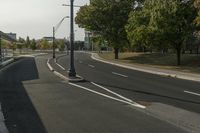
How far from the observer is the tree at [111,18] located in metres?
69.1

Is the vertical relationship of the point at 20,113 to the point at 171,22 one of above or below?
below

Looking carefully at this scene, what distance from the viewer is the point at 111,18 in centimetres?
6969

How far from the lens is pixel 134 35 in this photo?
54531 mm

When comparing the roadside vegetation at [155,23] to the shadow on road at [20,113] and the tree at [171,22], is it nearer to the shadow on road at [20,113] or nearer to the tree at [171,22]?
the tree at [171,22]

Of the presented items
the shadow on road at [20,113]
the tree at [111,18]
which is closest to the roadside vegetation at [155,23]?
the tree at [111,18]

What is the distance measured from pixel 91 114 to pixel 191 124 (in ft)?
11.6

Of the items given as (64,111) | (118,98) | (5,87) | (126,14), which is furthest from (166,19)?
(64,111)

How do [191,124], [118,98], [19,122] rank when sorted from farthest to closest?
[118,98] < [19,122] < [191,124]

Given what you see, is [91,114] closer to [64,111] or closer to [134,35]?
[64,111]

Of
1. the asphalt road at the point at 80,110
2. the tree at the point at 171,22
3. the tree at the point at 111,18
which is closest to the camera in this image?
the asphalt road at the point at 80,110

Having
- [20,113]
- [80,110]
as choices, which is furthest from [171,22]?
[20,113]

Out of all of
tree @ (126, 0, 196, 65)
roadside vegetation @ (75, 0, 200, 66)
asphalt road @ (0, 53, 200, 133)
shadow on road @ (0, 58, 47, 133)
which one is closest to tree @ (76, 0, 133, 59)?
roadside vegetation @ (75, 0, 200, 66)

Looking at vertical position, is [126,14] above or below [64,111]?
above

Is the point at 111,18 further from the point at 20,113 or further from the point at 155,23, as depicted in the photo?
the point at 20,113
